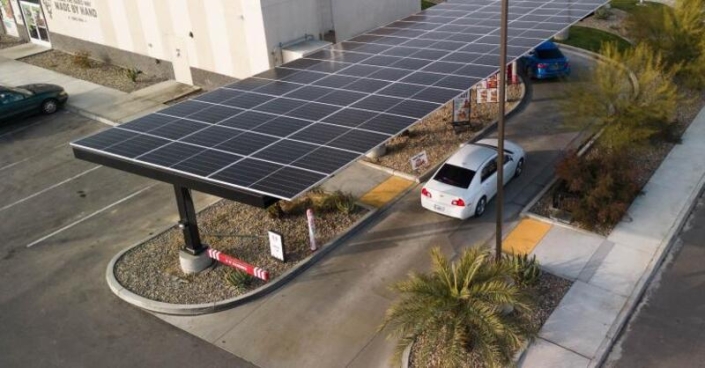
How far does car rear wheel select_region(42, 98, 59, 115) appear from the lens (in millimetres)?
27438

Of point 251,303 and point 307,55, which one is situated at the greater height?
point 307,55

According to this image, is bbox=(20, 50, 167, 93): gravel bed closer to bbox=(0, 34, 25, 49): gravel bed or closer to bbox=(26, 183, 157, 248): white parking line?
bbox=(0, 34, 25, 49): gravel bed

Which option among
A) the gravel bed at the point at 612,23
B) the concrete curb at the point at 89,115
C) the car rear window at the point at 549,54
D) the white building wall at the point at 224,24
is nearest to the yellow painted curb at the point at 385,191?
the white building wall at the point at 224,24

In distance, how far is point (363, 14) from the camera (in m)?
28.6

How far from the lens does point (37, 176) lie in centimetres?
2200

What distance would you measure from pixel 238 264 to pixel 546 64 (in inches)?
720

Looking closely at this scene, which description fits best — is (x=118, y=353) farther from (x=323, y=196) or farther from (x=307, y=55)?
(x=307, y=55)

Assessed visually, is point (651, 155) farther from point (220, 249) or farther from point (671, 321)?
point (220, 249)

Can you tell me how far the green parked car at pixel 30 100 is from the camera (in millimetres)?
26297

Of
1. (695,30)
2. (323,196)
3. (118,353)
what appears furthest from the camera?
(695,30)

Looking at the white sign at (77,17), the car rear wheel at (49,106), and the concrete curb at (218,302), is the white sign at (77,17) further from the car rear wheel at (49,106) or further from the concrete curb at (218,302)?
the concrete curb at (218,302)

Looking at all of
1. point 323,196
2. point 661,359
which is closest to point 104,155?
point 323,196

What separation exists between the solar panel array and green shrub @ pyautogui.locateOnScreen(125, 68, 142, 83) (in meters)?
12.1

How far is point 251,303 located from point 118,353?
10.2 feet
